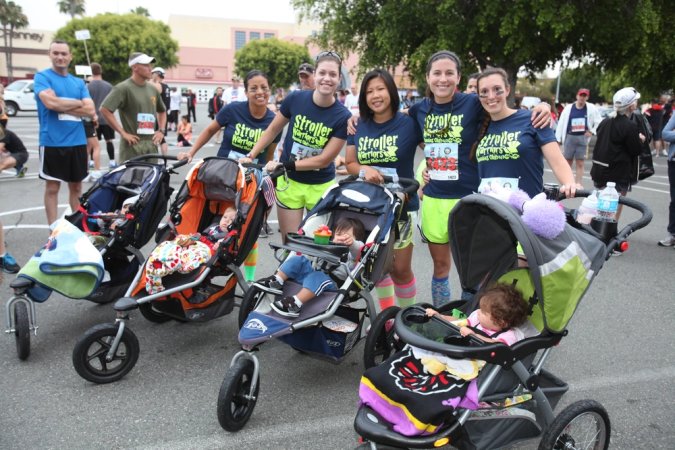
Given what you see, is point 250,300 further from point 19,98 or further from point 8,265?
point 19,98

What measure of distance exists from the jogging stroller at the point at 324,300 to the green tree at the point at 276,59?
55.4m

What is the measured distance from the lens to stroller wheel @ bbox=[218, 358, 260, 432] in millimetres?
2707

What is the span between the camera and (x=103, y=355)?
3.24m

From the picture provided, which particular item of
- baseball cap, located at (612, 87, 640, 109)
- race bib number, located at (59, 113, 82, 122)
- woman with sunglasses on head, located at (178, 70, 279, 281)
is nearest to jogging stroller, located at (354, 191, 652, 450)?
woman with sunglasses on head, located at (178, 70, 279, 281)

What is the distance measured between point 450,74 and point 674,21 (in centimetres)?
1535

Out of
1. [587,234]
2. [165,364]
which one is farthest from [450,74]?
[165,364]

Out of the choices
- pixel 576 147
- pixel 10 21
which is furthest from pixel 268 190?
pixel 10 21

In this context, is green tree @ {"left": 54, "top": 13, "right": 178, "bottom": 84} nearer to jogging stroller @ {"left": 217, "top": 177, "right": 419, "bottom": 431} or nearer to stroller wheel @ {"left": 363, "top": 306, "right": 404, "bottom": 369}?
jogging stroller @ {"left": 217, "top": 177, "right": 419, "bottom": 431}

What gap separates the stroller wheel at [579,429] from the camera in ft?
7.57

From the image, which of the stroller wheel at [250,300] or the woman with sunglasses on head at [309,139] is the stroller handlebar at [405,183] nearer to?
the woman with sunglasses on head at [309,139]

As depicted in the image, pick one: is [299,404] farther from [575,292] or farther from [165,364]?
[575,292]

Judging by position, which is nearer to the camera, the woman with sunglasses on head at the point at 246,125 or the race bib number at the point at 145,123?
the woman with sunglasses on head at the point at 246,125

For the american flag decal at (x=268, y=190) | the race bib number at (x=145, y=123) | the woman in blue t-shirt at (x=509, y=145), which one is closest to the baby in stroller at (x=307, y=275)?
the american flag decal at (x=268, y=190)

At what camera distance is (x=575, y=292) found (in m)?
2.33
